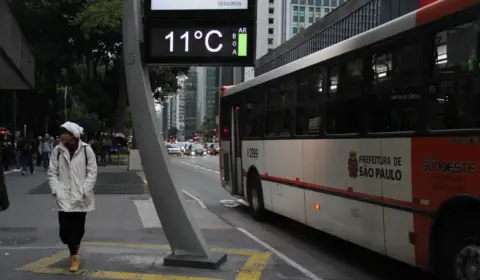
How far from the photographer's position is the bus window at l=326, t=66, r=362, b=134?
679 cm

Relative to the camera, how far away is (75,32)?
3403cm

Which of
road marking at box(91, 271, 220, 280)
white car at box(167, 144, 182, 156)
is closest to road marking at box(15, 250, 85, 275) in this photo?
road marking at box(91, 271, 220, 280)

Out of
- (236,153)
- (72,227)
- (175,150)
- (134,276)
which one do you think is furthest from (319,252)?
(175,150)

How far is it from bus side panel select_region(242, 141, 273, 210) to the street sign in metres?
4.50

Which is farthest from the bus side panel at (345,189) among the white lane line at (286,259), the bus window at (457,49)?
the bus window at (457,49)

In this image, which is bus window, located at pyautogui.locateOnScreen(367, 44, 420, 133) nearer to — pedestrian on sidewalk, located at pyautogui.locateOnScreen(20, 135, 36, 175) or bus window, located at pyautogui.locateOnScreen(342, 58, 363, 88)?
bus window, located at pyautogui.locateOnScreen(342, 58, 363, 88)

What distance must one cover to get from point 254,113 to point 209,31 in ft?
16.1

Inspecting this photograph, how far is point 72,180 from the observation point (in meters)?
5.97

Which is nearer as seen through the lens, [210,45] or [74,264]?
[74,264]

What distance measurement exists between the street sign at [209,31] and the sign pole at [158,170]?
1.39ft

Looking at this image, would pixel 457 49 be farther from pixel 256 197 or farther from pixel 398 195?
pixel 256 197

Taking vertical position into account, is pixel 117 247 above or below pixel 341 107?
below

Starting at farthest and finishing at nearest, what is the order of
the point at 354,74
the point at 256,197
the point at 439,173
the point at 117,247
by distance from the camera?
A: the point at 256,197 < the point at 117,247 < the point at 354,74 < the point at 439,173

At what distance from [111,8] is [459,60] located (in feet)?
84.6
